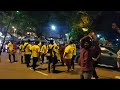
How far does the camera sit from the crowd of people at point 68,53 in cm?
899

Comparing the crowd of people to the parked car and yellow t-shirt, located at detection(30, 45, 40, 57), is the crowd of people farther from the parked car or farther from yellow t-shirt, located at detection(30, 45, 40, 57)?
the parked car

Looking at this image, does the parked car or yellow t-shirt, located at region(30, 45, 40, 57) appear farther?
the parked car

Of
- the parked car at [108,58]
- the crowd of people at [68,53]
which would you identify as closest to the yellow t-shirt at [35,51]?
the crowd of people at [68,53]

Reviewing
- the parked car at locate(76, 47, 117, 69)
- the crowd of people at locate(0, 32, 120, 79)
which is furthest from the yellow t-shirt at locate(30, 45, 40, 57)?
the parked car at locate(76, 47, 117, 69)

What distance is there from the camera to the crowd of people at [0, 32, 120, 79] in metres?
8.99

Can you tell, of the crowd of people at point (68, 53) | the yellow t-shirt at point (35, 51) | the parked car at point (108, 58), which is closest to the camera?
the crowd of people at point (68, 53)

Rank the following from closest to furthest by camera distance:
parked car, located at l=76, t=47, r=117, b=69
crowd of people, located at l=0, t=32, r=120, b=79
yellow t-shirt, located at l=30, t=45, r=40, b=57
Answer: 1. crowd of people, located at l=0, t=32, r=120, b=79
2. yellow t-shirt, located at l=30, t=45, r=40, b=57
3. parked car, located at l=76, t=47, r=117, b=69

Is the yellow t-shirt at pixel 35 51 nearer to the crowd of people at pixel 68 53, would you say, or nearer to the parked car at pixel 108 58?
the crowd of people at pixel 68 53

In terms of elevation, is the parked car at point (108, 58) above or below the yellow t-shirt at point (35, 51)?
below

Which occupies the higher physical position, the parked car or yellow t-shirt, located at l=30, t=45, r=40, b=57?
yellow t-shirt, located at l=30, t=45, r=40, b=57

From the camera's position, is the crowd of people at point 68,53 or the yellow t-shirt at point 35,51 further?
the yellow t-shirt at point 35,51

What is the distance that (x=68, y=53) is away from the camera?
50.4ft
